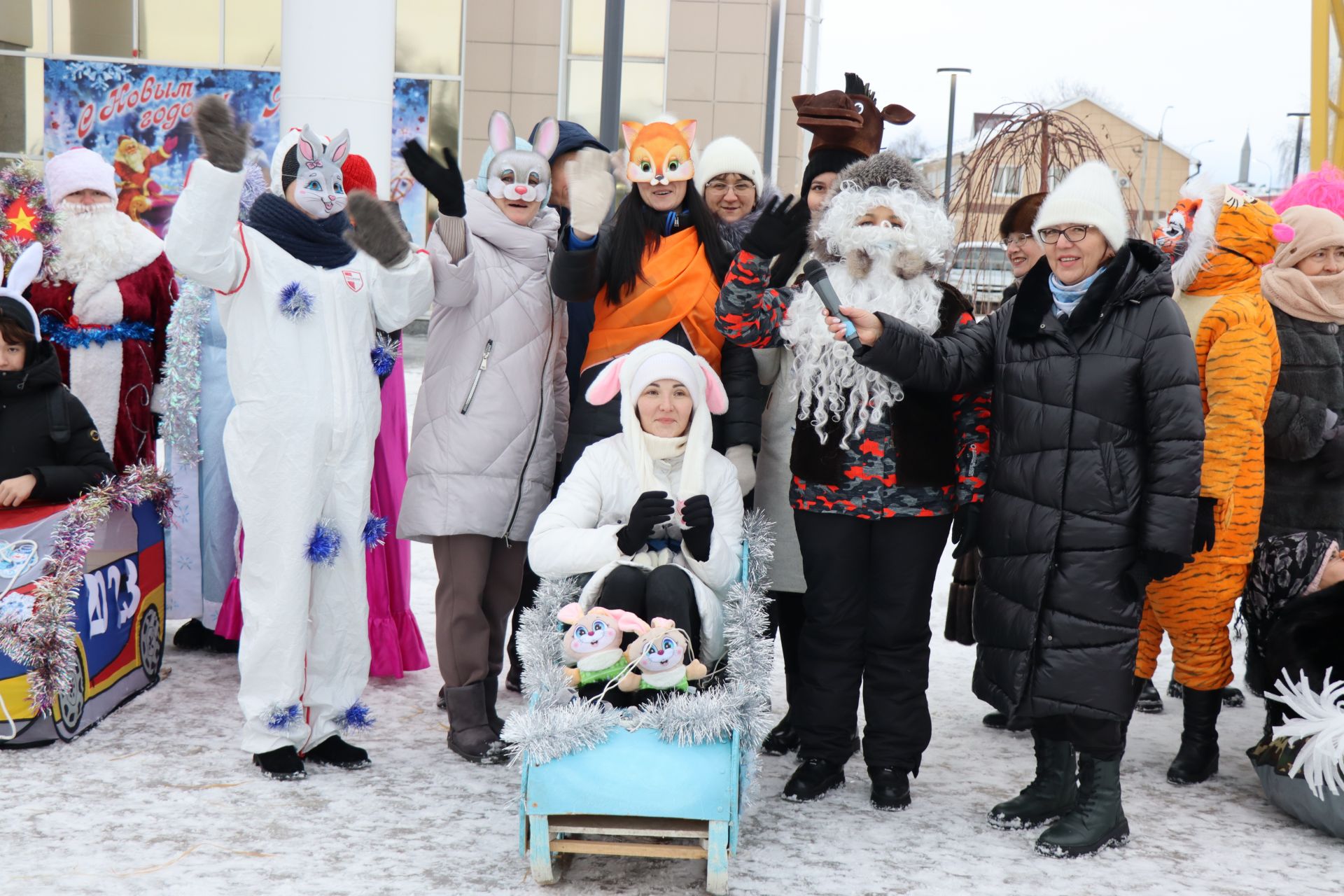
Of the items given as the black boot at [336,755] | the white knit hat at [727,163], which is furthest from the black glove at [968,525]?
the black boot at [336,755]

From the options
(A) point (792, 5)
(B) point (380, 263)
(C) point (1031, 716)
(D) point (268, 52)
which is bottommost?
(C) point (1031, 716)

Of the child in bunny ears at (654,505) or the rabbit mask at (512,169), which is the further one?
the rabbit mask at (512,169)

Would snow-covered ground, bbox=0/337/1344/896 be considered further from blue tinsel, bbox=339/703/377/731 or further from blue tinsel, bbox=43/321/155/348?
blue tinsel, bbox=43/321/155/348

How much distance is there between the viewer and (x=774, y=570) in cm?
418

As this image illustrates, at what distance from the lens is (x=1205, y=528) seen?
3395 millimetres

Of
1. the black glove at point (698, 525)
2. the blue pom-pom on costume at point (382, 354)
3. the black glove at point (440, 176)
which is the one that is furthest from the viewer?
the blue pom-pom on costume at point (382, 354)

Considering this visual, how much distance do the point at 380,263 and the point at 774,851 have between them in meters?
2.02

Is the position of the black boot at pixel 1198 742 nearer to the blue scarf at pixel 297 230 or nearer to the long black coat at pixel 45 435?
the blue scarf at pixel 297 230

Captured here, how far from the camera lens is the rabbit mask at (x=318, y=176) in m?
3.59

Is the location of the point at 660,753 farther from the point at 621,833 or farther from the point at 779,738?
the point at 779,738

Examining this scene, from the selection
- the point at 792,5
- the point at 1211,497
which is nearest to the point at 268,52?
the point at 792,5

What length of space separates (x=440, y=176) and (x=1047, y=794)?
2.58 m

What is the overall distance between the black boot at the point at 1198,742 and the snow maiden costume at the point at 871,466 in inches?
39.3

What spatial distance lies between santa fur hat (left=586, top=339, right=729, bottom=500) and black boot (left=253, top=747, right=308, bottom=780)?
4.55 ft
